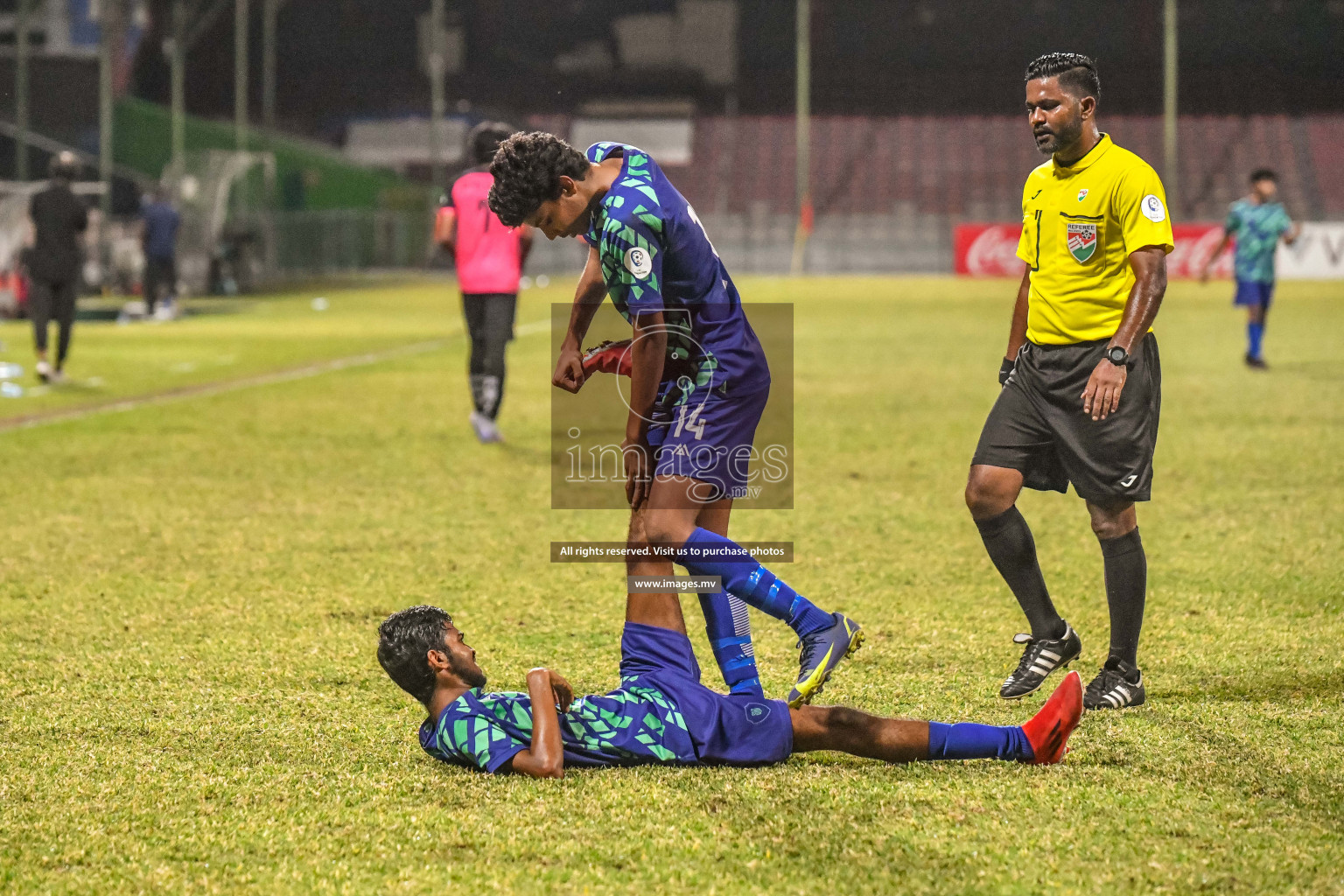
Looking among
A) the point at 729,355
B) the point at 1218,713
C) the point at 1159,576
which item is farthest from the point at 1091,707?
the point at 1159,576

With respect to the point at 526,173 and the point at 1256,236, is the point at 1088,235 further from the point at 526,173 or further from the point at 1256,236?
the point at 1256,236

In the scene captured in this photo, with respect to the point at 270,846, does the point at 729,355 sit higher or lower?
higher

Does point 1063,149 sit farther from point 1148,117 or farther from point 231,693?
point 1148,117

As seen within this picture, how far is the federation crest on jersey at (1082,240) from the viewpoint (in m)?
5.01

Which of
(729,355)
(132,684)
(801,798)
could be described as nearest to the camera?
(801,798)

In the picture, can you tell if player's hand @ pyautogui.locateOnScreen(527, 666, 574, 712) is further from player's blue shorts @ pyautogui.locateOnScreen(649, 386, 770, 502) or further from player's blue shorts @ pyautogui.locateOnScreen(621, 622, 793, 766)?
player's blue shorts @ pyautogui.locateOnScreen(649, 386, 770, 502)

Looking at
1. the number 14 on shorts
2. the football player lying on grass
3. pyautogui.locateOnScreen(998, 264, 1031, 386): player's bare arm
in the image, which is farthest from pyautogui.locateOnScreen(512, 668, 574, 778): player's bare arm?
pyautogui.locateOnScreen(998, 264, 1031, 386): player's bare arm

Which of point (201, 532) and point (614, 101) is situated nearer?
point (201, 532)

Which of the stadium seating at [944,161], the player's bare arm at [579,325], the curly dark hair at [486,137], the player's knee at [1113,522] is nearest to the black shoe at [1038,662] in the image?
the player's knee at [1113,522]

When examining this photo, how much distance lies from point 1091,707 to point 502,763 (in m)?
1.84

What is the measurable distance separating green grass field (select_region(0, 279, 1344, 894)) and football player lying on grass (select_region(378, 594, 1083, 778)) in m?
0.07

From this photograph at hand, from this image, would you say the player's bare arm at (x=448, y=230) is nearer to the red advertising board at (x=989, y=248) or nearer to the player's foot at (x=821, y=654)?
the player's foot at (x=821, y=654)

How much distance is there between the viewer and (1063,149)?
505 cm

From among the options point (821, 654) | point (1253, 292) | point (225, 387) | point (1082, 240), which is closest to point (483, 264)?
point (225, 387)
